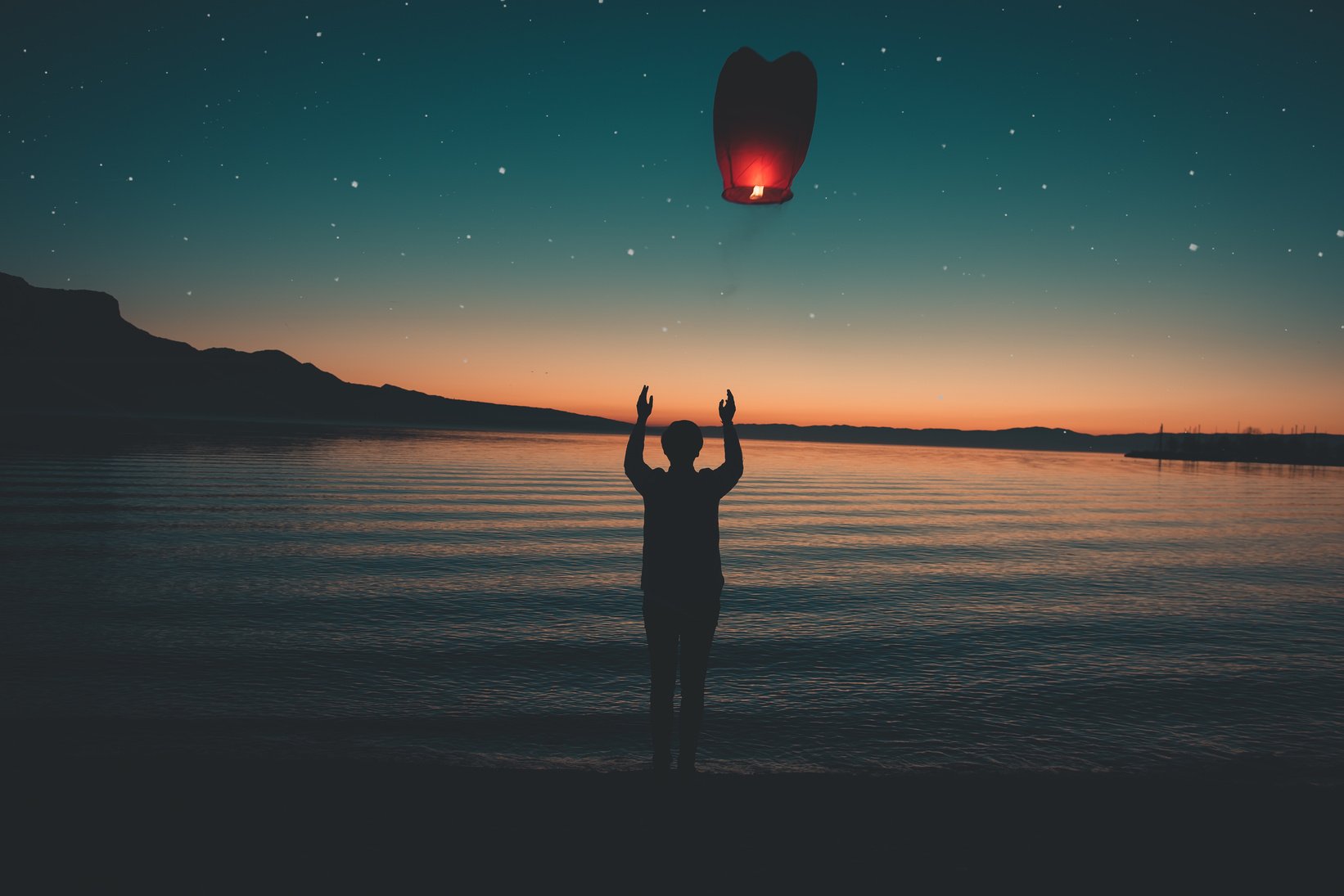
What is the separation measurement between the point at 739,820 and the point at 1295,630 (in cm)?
911

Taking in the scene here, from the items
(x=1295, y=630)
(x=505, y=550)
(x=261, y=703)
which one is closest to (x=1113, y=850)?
(x=261, y=703)

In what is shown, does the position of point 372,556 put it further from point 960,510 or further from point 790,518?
point 960,510

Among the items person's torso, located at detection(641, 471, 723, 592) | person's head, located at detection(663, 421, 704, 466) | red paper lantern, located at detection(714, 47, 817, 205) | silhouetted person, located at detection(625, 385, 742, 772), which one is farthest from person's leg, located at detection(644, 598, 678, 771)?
red paper lantern, located at detection(714, 47, 817, 205)

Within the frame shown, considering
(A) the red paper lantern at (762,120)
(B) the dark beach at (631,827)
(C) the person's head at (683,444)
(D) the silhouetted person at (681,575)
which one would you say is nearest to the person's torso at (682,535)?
(D) the silhouetted person at (681,575)

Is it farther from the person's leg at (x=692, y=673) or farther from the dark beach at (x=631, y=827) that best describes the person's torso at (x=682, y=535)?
Answer: the dark beach at (x=631, y=827)

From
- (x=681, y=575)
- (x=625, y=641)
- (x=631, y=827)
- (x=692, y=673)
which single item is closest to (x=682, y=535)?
(x=681, y=575)

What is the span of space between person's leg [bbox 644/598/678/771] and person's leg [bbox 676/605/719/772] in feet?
0.24

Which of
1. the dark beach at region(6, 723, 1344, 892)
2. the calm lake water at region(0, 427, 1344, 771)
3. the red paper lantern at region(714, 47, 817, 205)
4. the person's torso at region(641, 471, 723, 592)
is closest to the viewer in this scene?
the dark beach at region(6, 723, 1344, 892)

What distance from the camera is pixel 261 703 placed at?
5.98m

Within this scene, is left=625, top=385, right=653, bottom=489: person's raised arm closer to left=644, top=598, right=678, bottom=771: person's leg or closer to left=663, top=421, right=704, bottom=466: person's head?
left=663, top=421, right=704, bottom=466: person's head

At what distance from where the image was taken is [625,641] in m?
8.23

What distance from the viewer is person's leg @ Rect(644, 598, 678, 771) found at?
4.48 m

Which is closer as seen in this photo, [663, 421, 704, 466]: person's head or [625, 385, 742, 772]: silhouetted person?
[625, 385, 742, 772]: silhouetted person

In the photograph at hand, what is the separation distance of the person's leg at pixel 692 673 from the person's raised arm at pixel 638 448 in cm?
86
